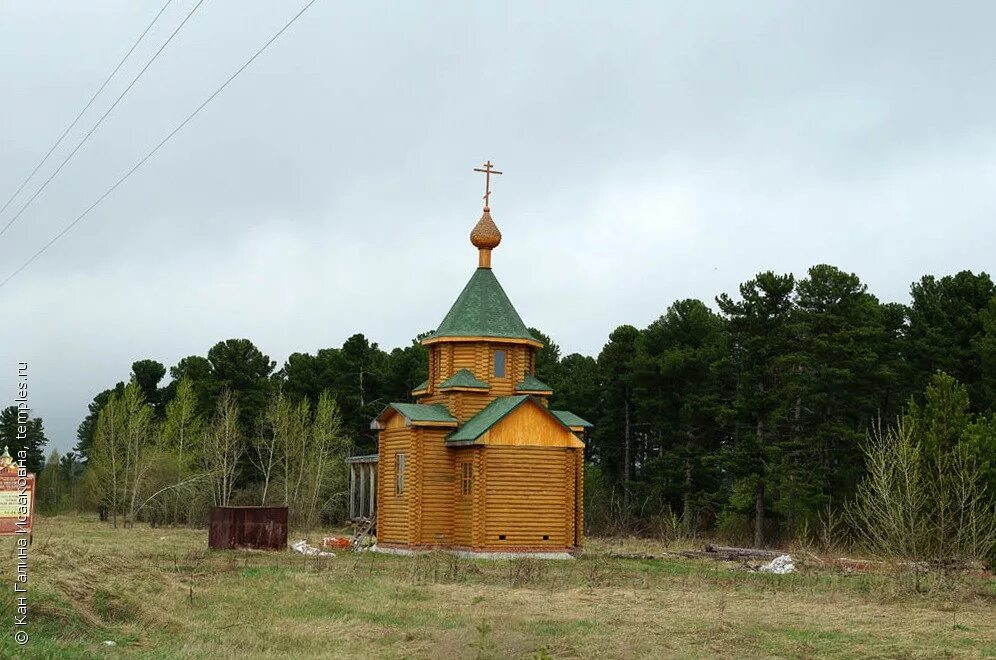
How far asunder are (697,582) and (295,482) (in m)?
39.6

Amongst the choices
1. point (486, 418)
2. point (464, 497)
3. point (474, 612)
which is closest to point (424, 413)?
point (486, 418)

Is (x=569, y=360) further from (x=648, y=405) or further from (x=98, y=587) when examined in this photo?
(x=98, y=587)

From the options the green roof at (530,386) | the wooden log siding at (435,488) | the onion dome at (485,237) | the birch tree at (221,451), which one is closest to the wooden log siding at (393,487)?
the wooden log siding at (435,488)

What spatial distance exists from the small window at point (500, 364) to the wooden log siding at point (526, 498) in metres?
3.45

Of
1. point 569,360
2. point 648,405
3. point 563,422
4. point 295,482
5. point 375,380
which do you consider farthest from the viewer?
point 569,360

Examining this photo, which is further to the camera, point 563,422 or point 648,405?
point 648,405

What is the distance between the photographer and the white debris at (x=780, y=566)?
97.5 feet

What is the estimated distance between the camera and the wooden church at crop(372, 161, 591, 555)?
35.6 metres

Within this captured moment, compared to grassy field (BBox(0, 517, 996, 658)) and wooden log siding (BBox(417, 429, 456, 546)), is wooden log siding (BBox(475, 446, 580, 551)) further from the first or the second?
grassy field (BBox(0, 517, 996, 658))

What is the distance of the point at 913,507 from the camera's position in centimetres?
2419

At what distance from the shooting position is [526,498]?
118 feet

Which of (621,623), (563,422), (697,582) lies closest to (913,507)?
(697,582)

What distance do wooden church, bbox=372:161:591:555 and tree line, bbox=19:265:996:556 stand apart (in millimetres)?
8559

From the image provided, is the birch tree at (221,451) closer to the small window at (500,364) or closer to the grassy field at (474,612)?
the small window at (500,364)
